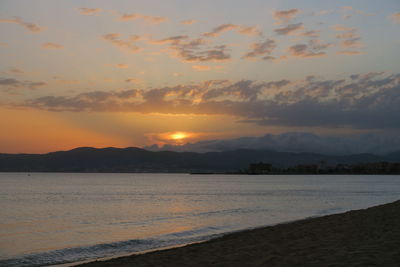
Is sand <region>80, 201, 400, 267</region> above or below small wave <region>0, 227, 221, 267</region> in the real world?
above

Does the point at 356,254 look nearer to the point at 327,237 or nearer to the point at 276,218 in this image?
the point at 327,237

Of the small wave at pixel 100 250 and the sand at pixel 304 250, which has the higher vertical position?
the sand at pixel 304 250

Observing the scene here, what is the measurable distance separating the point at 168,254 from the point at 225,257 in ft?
11.6

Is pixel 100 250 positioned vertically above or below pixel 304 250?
below

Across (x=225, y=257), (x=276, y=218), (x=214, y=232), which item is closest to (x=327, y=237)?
(x=225, y=257)

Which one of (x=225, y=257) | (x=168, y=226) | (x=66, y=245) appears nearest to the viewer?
(x=225, y=257)

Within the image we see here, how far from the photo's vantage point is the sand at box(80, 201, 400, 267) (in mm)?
13094

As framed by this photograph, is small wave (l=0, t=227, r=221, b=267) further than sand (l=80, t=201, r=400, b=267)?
Yes

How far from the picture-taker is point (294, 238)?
64.0ft

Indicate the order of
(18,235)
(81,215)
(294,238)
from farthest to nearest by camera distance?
1. (81,215)
2. (18,235)
3. (294,238)

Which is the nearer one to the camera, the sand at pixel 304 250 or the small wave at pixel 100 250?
the sand at pixel 304 250

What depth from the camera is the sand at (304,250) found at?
13.1 metres

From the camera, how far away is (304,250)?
612 inches

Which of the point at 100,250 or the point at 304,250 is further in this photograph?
the point at 100,250
